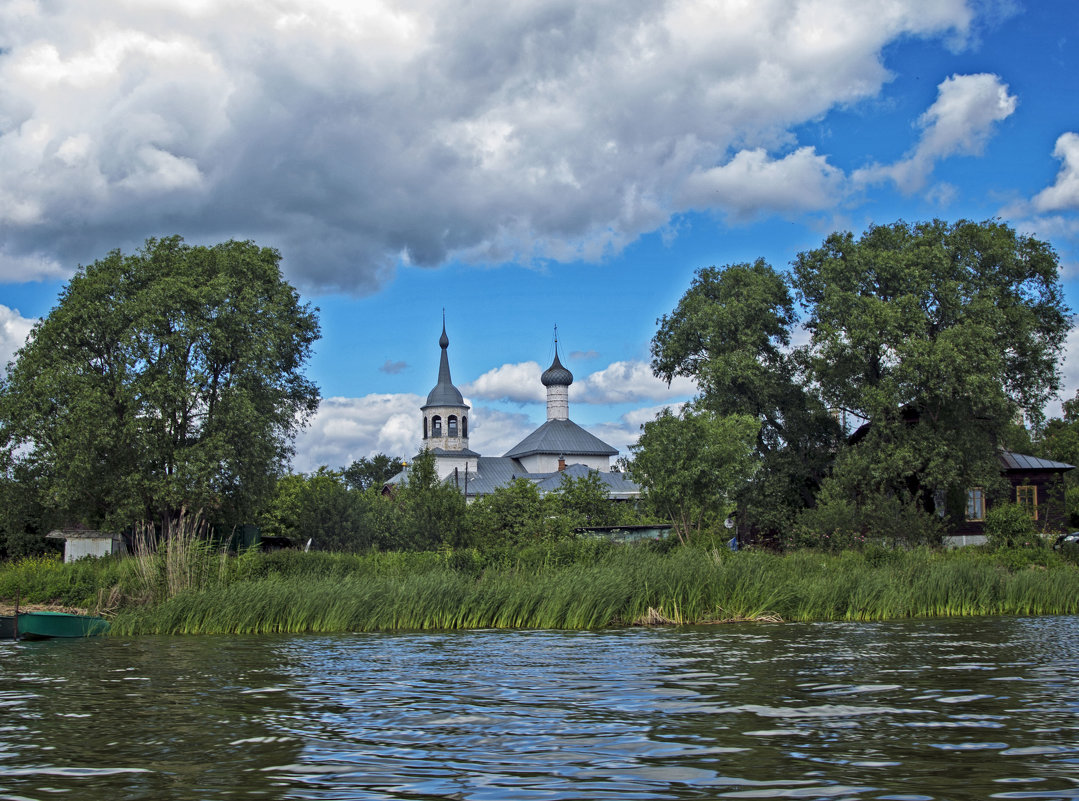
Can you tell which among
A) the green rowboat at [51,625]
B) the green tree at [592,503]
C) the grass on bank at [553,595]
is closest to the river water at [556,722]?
the green rowboat at [51,625]

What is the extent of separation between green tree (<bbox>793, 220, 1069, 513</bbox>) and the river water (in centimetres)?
2756

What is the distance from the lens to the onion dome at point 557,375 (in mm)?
114312

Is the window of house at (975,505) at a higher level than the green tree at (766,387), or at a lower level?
lower

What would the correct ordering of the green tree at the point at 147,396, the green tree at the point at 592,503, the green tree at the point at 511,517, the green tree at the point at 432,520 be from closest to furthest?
the green tree at the point at 147,396, the green tree at the point at 432,520, the green tree at the point at 511,517, the green tree at the point at 592,503

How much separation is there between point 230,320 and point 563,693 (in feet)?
95.1

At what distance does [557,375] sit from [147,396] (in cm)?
8087

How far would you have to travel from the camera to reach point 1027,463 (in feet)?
160

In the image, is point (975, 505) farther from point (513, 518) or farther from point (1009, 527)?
point (513, 518)

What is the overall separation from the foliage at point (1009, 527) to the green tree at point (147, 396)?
1018 inches

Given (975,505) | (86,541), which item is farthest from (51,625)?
(975,505)

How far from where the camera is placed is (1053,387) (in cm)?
4572

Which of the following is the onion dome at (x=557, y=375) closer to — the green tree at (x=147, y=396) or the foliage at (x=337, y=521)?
the foliage at (x=337, y=521)

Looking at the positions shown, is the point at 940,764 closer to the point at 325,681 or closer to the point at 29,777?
the point at 29,777

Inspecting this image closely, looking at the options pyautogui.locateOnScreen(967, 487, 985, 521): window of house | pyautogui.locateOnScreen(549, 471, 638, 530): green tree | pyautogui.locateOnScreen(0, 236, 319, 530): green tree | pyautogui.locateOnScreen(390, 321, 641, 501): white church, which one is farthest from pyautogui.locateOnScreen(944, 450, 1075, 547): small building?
pyautogui.locateOnScreen(390, 321, 641, 501): white church
